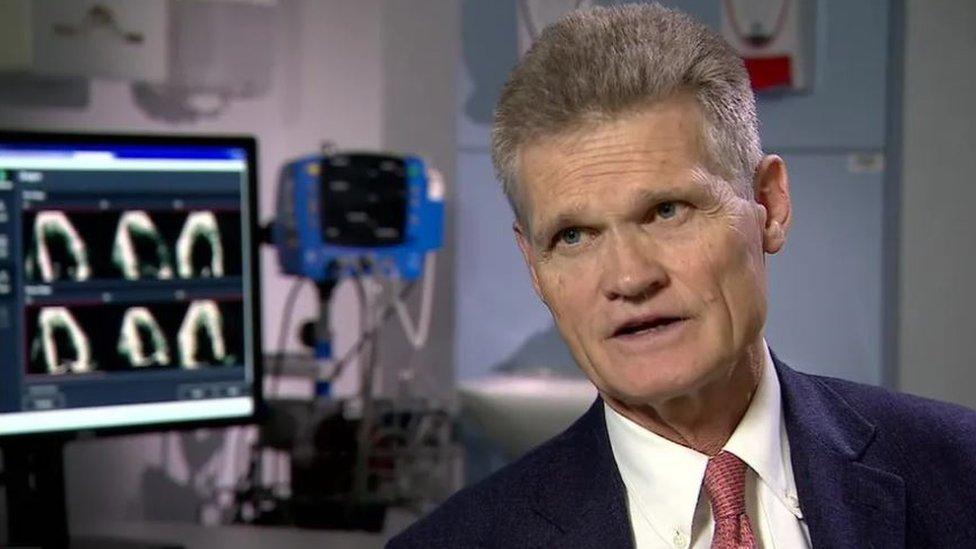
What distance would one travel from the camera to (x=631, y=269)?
114cm

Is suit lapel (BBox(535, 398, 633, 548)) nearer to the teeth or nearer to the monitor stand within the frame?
the teeth

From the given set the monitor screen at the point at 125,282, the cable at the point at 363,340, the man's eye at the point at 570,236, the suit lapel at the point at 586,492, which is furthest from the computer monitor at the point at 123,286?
the man's eye at the point at 570,236

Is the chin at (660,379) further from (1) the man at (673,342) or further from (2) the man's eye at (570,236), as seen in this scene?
(2) the man's eye at (570,236)

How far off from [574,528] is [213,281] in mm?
1002

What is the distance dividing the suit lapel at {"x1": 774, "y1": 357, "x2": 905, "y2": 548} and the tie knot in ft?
0.19

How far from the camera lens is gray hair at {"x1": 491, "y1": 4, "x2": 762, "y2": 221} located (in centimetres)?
115

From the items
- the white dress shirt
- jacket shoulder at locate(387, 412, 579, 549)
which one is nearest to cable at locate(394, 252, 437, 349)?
jacket shoulder at locate(387, 412, 579, 549)

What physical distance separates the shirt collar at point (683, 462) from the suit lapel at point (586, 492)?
2 cm

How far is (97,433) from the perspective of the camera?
2021 millimetres

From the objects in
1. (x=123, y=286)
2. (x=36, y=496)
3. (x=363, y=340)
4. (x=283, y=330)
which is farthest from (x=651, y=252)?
(x=283, y=330)

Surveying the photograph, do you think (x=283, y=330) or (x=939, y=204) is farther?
(x=939, y=204)

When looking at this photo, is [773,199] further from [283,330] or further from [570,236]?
[283,330]

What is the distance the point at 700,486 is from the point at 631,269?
0.73ft

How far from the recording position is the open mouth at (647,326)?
3.76 ft
